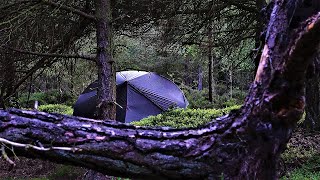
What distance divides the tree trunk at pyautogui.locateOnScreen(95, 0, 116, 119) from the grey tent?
7.62m

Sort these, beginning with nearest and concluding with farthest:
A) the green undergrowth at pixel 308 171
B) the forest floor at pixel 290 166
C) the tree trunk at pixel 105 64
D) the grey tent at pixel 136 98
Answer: the green undergrowth at pixel 308 171 < the forest floor at pixel 290 166 < the tree trunk at pixel 105 64 < the grey tent at pixel 136 98

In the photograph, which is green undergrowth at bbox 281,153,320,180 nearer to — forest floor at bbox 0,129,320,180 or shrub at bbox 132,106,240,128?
forest floor at bbox 0,129,320,180

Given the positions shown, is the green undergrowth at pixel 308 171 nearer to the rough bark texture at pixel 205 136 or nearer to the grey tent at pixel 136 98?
the rough bark texture at pixel 205 136

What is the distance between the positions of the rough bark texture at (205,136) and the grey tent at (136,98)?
11216mm

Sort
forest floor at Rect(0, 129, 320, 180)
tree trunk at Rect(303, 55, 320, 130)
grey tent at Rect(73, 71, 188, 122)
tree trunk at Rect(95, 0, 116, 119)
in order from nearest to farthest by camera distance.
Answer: forest floor at Rect(0, 129, 320, 180), tree trunk at Rect(95, 0, 116, 119), tree trunk at Rect(303, 55, 320, 130), grey tent at Rect(73, 71, 188, 122)

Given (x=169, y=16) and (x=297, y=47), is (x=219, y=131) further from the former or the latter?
(x=169, y=16)

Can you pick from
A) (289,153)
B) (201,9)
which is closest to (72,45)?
(201,9)

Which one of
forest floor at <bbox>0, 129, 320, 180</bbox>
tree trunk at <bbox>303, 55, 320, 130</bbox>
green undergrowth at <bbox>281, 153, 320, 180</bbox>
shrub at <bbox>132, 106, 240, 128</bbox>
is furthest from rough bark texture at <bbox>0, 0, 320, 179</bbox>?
shrub at <bbox>132, 106, 240, 128</bbox>

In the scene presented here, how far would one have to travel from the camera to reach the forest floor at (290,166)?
17.7 feet

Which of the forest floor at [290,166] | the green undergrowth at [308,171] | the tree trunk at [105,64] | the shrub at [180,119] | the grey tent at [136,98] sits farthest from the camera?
the grey tent at [136,98]

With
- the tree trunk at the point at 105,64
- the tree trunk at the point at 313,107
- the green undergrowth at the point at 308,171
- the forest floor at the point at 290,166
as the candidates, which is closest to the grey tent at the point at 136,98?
the forest floor at the point at 290,166

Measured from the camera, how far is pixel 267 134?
1.86 meters

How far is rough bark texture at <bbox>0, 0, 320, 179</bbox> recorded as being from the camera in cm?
183

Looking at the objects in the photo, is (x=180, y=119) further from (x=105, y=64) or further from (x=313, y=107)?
(x=105, y=64)
